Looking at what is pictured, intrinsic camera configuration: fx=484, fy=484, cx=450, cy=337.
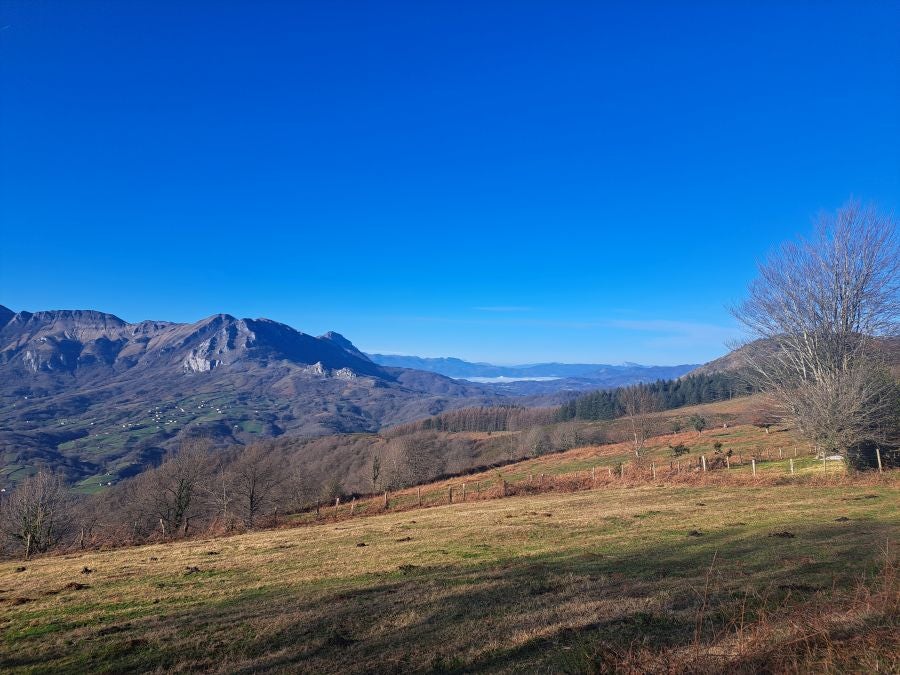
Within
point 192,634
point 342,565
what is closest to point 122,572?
point 342,565

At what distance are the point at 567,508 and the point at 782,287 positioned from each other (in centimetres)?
2512

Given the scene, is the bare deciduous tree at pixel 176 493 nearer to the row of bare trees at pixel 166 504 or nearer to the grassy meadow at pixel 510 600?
the row of bare trees at pixel 166 504

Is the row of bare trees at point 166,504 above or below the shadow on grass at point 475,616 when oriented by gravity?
below

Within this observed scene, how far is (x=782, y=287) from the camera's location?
38250 mm

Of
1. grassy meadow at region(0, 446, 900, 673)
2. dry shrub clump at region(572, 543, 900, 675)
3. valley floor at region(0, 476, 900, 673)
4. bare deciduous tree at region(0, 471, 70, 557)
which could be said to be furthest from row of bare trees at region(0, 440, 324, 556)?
dry shrub clump at region(572, 543, 900, 675)

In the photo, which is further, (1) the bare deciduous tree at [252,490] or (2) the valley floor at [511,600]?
(1) the bare deciduous tree at [252,490]

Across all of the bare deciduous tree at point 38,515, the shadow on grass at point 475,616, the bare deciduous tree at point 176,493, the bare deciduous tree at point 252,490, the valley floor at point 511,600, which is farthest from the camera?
the bare deciduous tree at point 252,490

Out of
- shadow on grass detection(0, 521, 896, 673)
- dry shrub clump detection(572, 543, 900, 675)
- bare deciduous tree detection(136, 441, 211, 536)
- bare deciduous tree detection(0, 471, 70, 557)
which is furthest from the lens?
bare deciduous tree detection(136, 441, 211, 536)

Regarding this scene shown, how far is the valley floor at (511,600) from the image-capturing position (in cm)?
754

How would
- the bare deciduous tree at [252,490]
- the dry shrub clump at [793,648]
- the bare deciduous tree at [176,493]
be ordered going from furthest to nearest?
the bare deciduous tree at [252,490] < the bare deciduous tree at [176,493] < the dry shrub clump at [793,648]

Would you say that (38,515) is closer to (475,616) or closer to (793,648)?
(475,616)

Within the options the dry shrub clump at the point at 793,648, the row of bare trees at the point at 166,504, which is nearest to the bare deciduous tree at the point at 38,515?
the row of bare trees at the point at 166,504

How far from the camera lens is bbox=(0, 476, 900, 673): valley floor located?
754cm

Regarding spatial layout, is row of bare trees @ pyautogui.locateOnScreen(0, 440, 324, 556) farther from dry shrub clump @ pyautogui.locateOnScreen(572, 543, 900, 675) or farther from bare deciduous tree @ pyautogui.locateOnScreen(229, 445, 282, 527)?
dry shrub clump @ pyautogui.locateOnScreen(572, 543, 900, 675)
